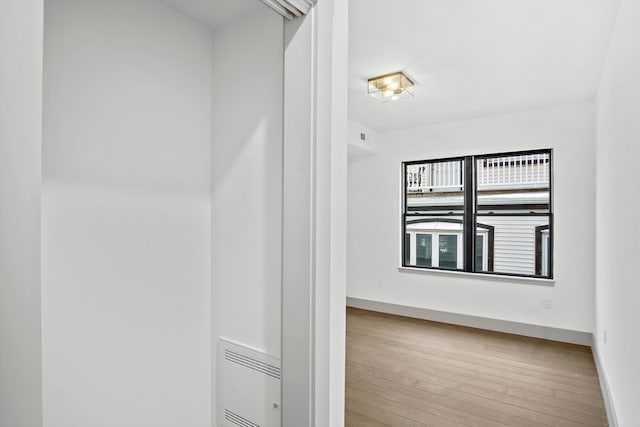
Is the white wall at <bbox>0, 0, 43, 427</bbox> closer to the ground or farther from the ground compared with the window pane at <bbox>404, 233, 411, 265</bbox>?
farther from the ground

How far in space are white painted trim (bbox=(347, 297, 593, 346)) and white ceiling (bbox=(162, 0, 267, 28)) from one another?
13.5 feet

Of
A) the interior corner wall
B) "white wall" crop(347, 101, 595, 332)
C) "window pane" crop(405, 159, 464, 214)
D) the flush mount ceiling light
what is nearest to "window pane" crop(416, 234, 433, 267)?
"white wall" crop(347, 101, 595, 332)

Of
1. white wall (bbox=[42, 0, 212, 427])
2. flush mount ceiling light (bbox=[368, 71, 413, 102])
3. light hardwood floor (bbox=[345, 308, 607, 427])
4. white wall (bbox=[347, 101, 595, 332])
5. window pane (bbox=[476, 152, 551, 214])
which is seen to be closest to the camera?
white wall (bbox=[42, 0, 212, 427])

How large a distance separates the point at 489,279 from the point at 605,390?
1.76 meters

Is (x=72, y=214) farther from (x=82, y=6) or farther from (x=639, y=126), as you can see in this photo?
(x=639, y=126)

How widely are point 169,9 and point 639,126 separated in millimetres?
2144

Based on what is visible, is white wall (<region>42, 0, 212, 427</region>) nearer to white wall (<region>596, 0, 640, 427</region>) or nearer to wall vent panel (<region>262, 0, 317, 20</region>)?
wall vent panel (<region>262, 0, 317, 20</region>)

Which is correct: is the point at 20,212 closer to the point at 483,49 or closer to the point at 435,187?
the point at 483,49

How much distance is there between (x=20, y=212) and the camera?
1.78 feet

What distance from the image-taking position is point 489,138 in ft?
14.1

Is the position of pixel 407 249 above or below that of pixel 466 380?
above

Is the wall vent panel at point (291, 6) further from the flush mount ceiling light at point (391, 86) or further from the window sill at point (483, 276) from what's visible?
the window sill at point (483, 276)

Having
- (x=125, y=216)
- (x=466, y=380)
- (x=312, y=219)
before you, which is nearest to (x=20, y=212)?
(x=312, y=219)

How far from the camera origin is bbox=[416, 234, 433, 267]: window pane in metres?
4.88
